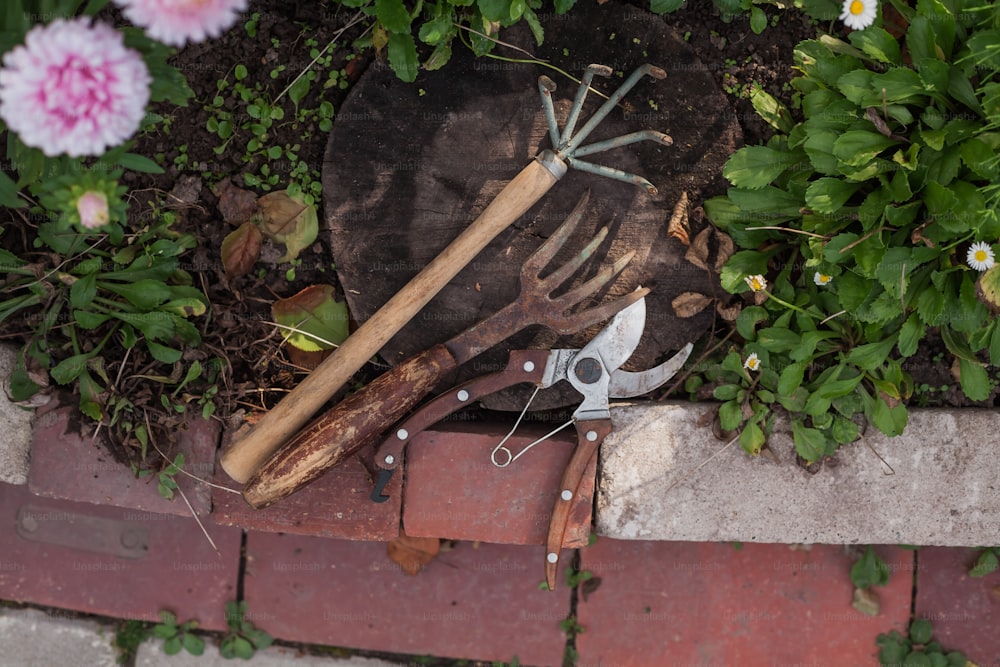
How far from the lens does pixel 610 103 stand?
2.39 m

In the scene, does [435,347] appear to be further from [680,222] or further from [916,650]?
[916,650]

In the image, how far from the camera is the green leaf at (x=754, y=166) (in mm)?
2375

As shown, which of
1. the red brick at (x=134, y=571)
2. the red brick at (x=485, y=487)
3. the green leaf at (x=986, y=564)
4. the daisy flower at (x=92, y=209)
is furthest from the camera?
the red brick at (x=134, y=571)

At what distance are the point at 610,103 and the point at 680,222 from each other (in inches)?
16.4

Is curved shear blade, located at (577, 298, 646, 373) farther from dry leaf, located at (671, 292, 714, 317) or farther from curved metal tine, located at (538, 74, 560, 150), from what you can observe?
curved metal tine, located at (538, 74, 560, 150)

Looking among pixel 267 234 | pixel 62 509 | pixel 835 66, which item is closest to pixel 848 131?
pixel 835 66

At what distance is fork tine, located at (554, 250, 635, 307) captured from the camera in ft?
7.94

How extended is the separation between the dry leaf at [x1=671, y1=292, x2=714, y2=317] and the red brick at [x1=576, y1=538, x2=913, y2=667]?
1.00 meters

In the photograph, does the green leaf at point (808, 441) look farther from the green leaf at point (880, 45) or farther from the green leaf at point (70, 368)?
the green leaf at point (70, 368)

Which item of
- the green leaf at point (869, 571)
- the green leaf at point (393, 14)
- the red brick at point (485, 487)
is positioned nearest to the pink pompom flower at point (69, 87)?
Answer: the green leaf at point (393, 14)

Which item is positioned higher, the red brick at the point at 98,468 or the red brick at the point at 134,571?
the red brick at the point at 98,468

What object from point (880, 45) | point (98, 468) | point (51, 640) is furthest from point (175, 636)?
point (880, 45)

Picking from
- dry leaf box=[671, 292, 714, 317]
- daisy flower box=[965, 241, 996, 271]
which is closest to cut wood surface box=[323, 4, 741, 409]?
dry leaf box=[671, 292, 714, 317]

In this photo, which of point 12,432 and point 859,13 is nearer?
point 859,13
